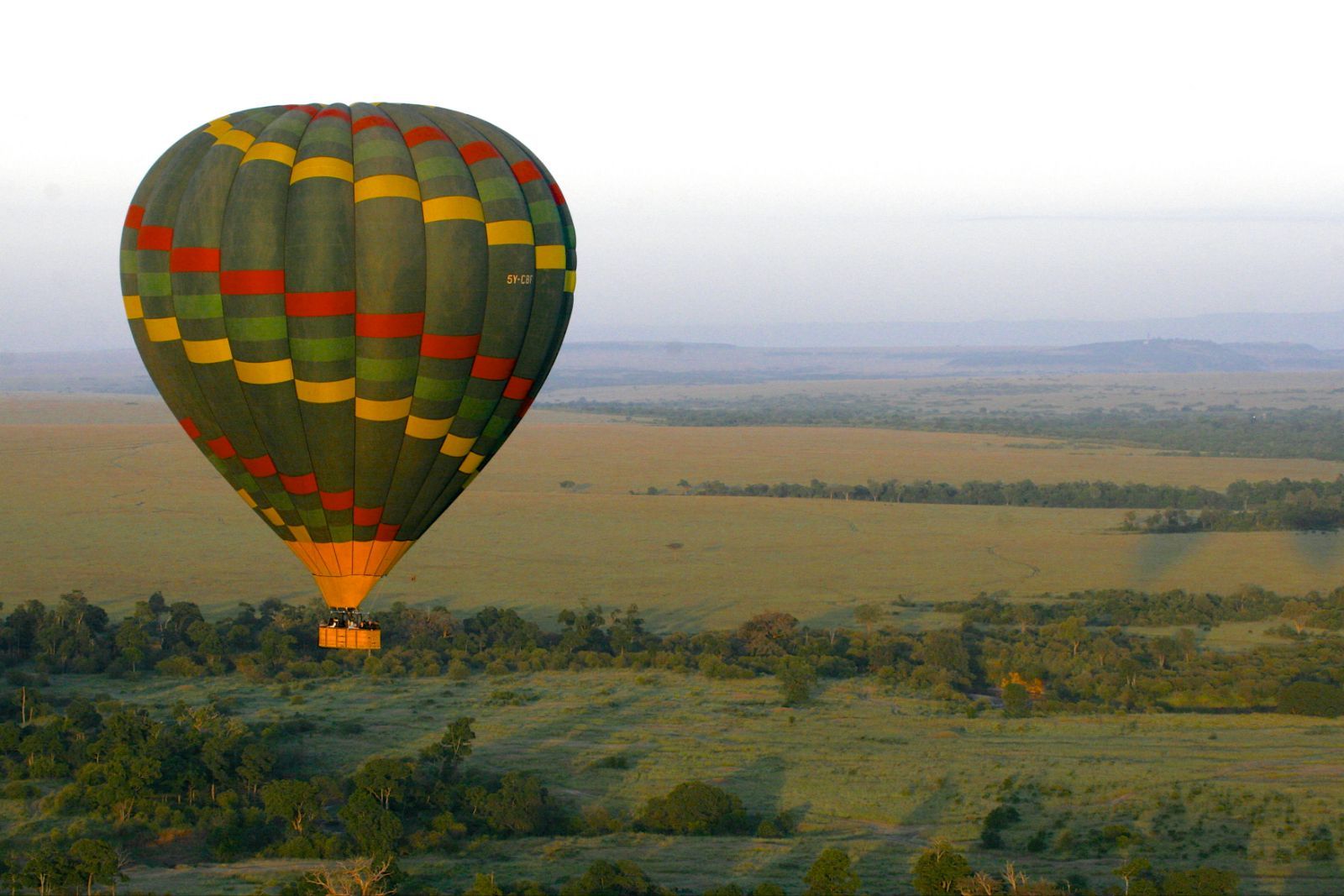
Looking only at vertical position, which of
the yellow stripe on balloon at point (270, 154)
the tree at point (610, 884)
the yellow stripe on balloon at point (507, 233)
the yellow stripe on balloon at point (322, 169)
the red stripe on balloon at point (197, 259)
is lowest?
the tree at point (610, 884)

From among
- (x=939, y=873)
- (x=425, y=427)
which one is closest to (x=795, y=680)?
(x=939, y=873)

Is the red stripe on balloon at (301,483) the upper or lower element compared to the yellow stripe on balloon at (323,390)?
lower

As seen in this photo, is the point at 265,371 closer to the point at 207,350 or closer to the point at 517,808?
the point at 207,350

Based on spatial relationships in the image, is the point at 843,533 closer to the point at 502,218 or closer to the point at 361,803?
the point at 361,803

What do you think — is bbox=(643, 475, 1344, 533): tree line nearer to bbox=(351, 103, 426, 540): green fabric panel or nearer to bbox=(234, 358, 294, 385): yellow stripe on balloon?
bbox=(351, 103, 426, 540): green fabric panel

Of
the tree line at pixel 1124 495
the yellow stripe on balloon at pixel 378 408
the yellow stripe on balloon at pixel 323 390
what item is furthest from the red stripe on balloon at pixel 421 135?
the tree line at pixel 1124 495

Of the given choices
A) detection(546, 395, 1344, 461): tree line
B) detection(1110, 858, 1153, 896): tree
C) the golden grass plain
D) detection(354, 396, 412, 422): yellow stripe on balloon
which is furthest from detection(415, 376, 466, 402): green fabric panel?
detection(546, 395, 1344, 461): tree line

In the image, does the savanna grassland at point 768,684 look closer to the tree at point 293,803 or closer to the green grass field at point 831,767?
the green grass field at point 831,767
